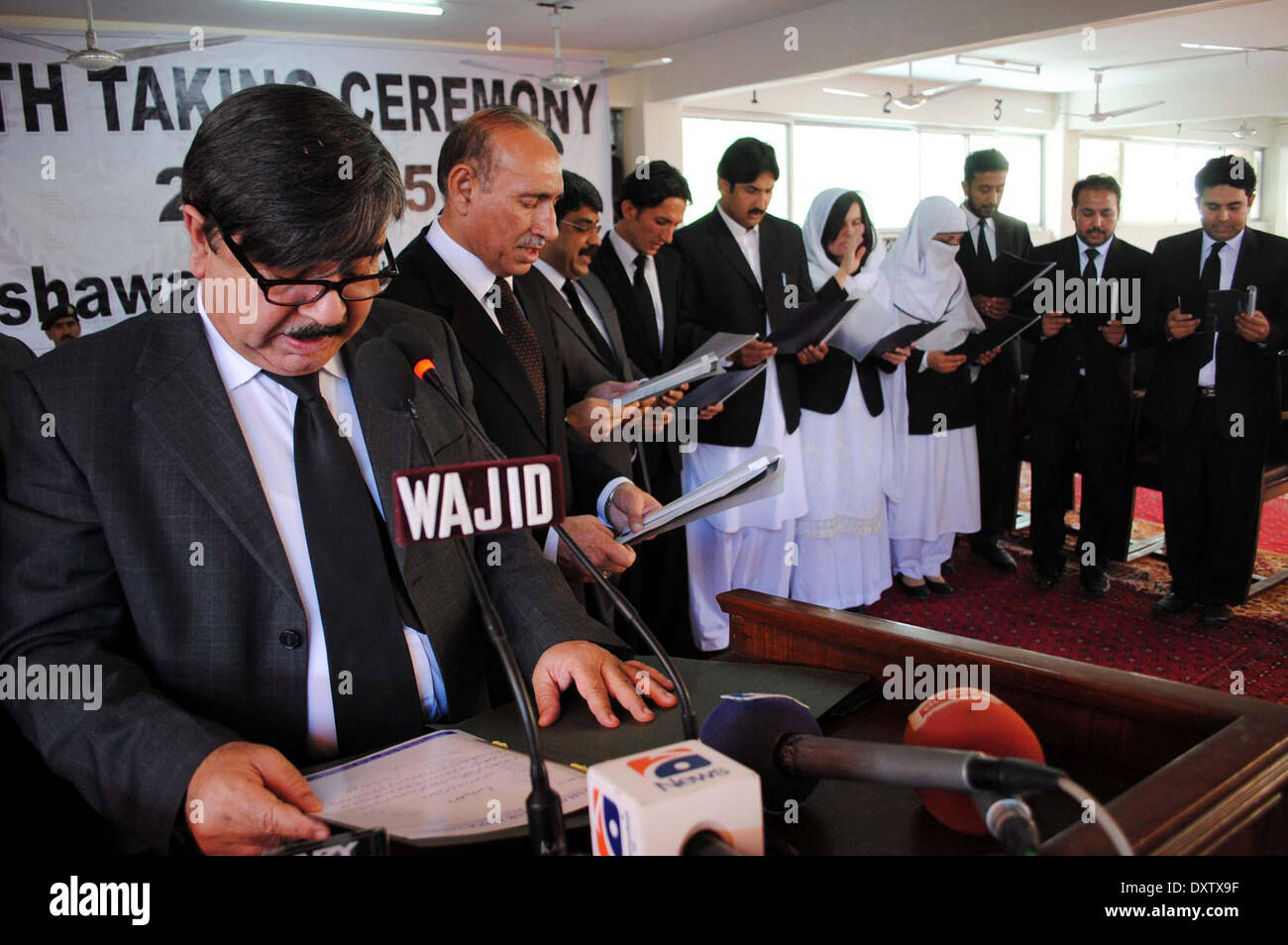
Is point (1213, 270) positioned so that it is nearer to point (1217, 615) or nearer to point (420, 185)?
point (1217, 615)

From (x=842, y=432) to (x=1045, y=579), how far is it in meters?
1.31

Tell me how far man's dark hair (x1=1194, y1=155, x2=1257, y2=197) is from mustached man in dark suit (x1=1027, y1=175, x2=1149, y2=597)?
43cm

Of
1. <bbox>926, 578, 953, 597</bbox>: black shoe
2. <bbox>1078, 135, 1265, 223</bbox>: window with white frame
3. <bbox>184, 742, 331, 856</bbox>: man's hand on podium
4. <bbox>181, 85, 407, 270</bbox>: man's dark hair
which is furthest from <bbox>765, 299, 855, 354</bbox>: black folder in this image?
<bbox>1078, 135, 1265, 223</bbox>: window with white frame

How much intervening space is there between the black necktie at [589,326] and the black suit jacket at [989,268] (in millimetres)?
2500

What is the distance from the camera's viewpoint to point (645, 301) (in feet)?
12.5

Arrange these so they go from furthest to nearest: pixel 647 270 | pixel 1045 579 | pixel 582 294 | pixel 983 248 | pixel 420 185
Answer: pixel 420 185 → pixel 983 248 → pixel 1045 579 → pixel 647 270 → pixel 582 294

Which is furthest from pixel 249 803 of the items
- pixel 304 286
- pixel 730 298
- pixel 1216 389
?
pixel 1216 389

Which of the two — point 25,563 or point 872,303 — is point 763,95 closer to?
point 872,303

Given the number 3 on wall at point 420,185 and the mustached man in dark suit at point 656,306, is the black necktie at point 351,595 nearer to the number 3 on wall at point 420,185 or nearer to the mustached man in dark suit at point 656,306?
the mustached man in dark suit at point 656,306

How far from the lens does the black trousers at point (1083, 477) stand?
15.2 feet

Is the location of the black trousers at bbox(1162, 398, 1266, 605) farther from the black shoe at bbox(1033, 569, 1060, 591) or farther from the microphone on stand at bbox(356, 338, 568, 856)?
the microphone on stand at bbox(356, 338, 568, 856)

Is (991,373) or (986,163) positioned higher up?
(986,163)

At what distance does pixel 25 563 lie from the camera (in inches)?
45.2
